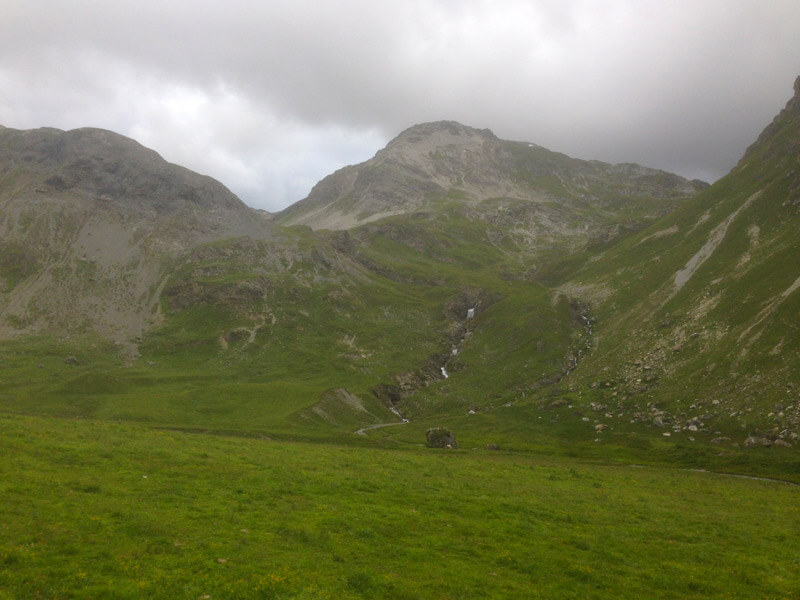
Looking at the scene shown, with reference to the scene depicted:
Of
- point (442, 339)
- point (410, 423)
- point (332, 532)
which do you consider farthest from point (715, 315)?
point (332, 532)

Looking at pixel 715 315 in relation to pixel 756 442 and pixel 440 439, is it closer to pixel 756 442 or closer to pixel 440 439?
pixel 756 442

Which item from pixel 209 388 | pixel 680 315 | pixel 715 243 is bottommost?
pixel 209 388

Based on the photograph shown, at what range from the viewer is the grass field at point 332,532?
784 inches

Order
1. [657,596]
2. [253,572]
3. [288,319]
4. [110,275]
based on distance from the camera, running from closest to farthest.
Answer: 1. [253,572]
2. [657,596]
3. [288,319]
4. [110,275]

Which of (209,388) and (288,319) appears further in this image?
(288,319)

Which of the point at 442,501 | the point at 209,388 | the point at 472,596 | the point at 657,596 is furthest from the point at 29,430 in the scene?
the point at 209,388

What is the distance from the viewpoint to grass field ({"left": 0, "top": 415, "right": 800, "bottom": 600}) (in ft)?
65.4

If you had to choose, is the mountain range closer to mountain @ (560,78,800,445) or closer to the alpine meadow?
mountain @ (560,78,800,445)

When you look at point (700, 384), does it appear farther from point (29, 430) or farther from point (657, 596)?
point (29, 430)

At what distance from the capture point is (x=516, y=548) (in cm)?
2666

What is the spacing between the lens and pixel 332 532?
26203mm

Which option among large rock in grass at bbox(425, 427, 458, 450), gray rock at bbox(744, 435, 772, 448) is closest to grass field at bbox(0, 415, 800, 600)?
gray rock at bbox(744, 435, 772, 448)

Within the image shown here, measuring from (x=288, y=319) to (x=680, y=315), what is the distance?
11353 centimetres

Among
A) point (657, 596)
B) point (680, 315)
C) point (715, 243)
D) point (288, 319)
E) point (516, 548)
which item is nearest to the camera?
point (657, 596)
